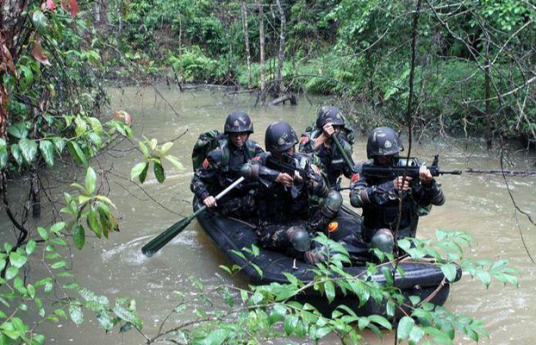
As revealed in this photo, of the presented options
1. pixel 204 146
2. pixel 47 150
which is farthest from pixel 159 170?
pixel 204 146

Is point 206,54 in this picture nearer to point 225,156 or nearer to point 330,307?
point 225,156

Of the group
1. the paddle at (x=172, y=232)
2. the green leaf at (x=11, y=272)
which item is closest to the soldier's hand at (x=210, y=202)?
the paddle at (x=172, y=232)

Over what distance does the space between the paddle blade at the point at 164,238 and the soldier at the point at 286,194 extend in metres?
0.90

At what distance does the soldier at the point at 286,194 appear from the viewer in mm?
5156

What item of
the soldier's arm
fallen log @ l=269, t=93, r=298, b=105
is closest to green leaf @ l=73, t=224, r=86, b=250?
the soldier's arm

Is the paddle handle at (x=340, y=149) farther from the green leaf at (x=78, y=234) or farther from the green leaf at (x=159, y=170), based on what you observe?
the green leaf at (x=78, y=234)

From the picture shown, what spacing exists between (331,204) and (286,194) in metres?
0.61

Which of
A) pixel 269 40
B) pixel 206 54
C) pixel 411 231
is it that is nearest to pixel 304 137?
pixel 411 231

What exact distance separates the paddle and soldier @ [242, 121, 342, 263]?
0.52m

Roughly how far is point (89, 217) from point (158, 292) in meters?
3.38

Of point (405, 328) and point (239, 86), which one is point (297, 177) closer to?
point (405, 328)

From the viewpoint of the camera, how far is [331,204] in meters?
5.78

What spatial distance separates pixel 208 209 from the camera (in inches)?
256

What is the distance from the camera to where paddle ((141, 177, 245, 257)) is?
596 cm
